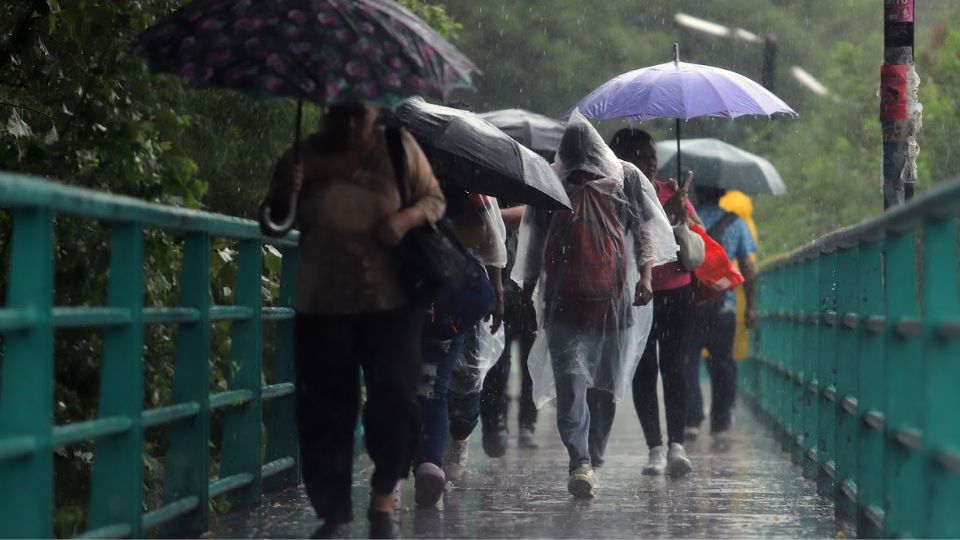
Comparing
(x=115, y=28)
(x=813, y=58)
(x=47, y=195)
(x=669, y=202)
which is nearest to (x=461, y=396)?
(x=669, y=202)

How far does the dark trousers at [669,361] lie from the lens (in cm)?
1177

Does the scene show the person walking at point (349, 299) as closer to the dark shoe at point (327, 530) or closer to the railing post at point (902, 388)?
the dark shoe at point (327, 530)

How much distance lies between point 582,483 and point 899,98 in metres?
2.83

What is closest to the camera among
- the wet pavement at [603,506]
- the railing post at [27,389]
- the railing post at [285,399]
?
the railing post at [27,389]

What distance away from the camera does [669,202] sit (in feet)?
39.1

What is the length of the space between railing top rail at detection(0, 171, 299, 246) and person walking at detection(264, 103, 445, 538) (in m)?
0.40

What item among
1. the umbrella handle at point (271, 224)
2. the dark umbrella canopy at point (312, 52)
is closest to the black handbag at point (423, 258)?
the dark umbrella canopy at point (312, 52)

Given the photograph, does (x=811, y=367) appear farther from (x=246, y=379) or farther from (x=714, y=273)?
(x=246, y=379)

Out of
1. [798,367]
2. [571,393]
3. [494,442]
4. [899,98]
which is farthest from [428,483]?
[798,367]

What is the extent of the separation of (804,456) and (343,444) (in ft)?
15.5

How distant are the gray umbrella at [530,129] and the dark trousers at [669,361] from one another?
2.63 metres

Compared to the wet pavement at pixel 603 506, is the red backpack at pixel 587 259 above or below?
above

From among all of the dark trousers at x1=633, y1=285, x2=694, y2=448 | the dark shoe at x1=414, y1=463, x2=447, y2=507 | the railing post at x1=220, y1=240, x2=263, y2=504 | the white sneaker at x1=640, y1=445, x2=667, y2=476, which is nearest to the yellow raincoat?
the dark trousers at x1=633, y1=285, x2=694, y2=448

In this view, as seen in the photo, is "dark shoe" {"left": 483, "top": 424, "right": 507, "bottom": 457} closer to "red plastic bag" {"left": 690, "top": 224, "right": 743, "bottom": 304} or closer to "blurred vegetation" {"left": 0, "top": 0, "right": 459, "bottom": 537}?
"red plastic bag" {"left": 690, "top": 224, "right": 743, "bottom": 304}
